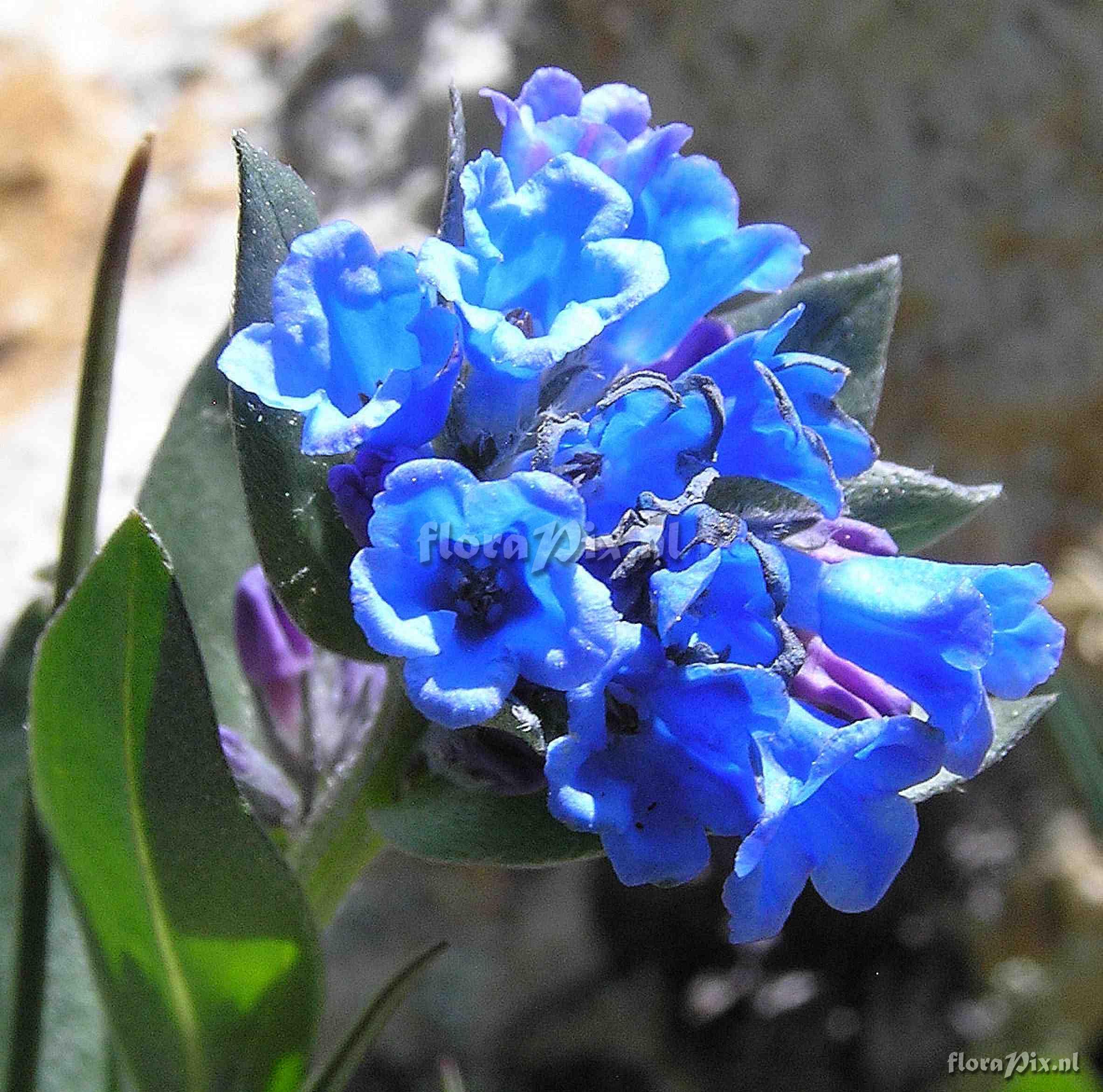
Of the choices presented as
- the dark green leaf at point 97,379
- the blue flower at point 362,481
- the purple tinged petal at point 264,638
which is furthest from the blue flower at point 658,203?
the purple tinged petal at point 264,638

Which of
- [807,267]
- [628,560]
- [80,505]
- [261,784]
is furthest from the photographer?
[807,267]

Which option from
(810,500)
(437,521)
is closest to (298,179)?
(437,521)

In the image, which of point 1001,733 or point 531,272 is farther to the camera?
point 1001,733

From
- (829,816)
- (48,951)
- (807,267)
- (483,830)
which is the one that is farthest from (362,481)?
(807,267)

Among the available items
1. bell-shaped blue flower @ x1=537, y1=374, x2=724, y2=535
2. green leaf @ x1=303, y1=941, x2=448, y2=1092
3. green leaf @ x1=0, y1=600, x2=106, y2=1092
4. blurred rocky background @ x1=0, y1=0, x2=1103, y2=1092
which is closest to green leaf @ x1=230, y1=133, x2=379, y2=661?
bell-shaped blue flower @ x1=537, y1=374, x2=724, y2=535

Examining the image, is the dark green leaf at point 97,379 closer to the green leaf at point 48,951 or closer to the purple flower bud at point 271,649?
the purple flower bud at point 271,649

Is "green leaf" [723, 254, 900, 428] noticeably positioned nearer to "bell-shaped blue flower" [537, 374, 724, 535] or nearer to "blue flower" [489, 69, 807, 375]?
"blue flower" [489, 69, 807, 375]

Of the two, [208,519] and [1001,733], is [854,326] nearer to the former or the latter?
[1001,733]
